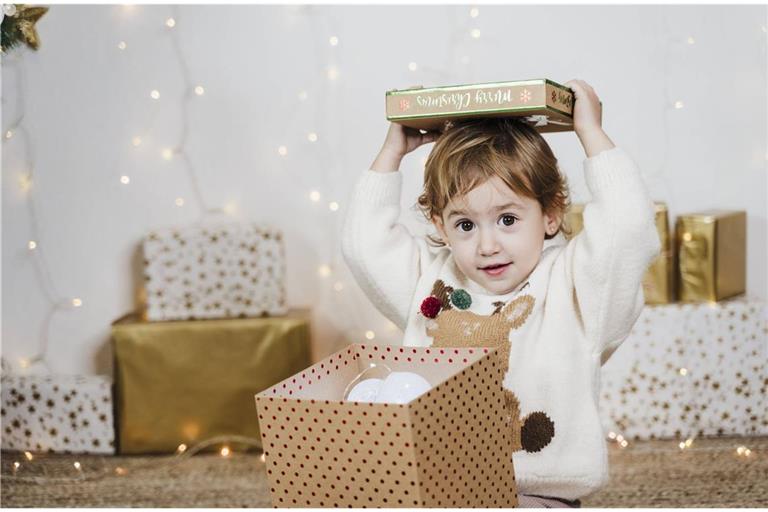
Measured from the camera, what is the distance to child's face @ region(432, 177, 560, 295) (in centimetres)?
124

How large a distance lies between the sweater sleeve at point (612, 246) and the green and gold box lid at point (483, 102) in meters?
0.10

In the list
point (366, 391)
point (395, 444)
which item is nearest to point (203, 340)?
point (366, 391)

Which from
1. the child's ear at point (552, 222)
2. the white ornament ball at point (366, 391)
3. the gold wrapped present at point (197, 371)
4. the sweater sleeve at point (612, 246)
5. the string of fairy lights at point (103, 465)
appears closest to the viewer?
the white ornament ball at point (366, 391)

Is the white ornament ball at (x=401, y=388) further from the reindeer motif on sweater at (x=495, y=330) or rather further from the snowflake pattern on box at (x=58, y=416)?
the snowflake pattern on box at (x=58, y=416)

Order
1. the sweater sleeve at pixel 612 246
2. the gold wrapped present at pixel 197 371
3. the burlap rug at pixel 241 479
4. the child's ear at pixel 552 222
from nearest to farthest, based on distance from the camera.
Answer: the sweater sleeve at pixel 612 246, the child's ear at pixel 552 222, the burlap rug at pixel 241 479, the gold wrapped present at pixel 197 371

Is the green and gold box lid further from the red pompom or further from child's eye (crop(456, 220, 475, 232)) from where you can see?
the red pompom

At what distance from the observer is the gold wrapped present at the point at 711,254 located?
2.32 m

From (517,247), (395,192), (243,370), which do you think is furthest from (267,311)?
(517,247)

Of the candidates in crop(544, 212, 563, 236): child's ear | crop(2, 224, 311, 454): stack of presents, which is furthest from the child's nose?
crop(2, 224, 311, 454): stack of presents

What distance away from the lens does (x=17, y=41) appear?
1793mm

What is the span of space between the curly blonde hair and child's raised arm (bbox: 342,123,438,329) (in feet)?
0.26

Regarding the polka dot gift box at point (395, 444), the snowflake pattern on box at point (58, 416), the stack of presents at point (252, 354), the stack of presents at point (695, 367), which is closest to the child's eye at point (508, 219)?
the polka dot gift box at point (395, 444)

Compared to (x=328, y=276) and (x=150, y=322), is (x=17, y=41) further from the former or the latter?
(x=328, y=276)

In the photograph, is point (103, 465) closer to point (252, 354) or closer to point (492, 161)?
point (252, 354)
